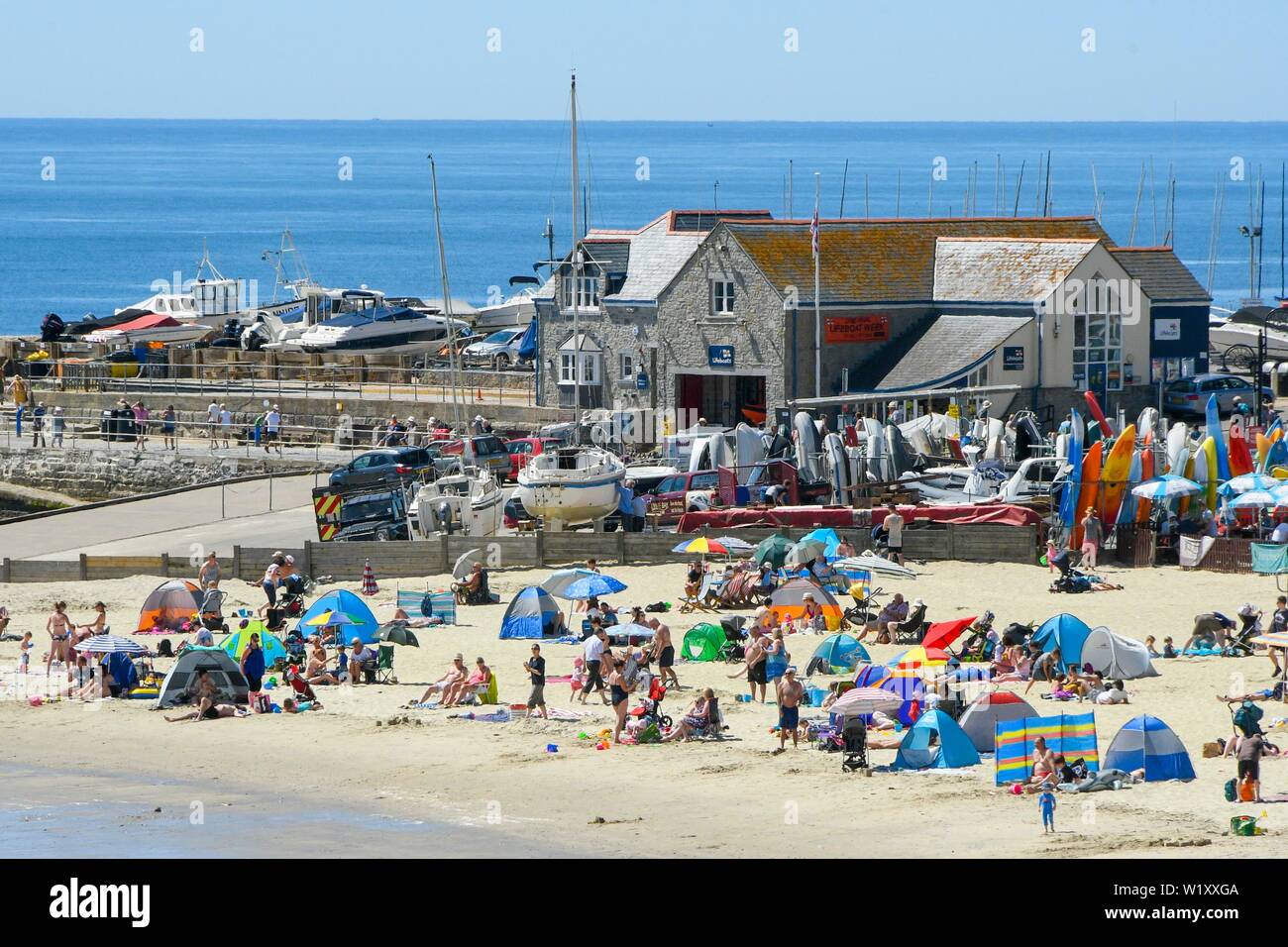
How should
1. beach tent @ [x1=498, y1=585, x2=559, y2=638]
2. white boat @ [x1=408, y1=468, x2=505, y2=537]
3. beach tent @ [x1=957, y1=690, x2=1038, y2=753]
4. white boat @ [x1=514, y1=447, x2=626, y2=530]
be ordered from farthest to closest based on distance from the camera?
white boat @ [x1=514, y1=447, x2=626, y2=530] < white boat @ [x1=408, y1=468, x2=505, y2=537] < beach tent @ [x1=498, y1=585, x2=559, y2=638] < beach tent @ [x1=957, y1=690, x2=1038, y2=753]

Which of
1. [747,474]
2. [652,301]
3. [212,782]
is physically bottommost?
[212,782]

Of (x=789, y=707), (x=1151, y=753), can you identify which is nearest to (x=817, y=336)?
(x=789, y=707)

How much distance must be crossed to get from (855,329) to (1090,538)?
47.4ft

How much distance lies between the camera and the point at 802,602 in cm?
3105

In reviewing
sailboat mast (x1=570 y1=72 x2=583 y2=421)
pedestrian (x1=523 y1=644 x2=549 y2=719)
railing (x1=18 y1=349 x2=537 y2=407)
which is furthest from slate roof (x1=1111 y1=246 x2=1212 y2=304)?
pedestrian (x1=523 y1=644 x2=549 y2=719)

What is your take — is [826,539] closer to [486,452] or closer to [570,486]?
[570,486]

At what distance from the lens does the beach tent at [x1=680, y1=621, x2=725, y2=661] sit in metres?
29.6

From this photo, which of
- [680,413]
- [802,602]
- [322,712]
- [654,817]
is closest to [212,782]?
[322,712]

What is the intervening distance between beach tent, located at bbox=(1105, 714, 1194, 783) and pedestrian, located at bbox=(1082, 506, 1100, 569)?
44.2 ft

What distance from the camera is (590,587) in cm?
3103

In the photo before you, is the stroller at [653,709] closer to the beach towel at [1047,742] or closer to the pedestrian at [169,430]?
the beach towel at [1047,742]

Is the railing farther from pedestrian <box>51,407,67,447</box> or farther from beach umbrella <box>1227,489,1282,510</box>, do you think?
beach umbrella <box>1227,489,1282,510</box>
